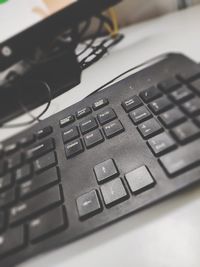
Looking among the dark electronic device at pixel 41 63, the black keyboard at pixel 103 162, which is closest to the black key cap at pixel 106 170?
the black keyboard at pixel 103 162

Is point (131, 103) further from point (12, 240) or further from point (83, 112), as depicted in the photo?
point (12, 240)

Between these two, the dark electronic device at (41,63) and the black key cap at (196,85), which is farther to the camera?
the dark electronic device at (41,63)

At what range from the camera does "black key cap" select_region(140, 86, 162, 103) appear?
0.99ft

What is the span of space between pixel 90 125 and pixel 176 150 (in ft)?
0.36

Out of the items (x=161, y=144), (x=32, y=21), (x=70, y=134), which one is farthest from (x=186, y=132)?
(x=32, y=21)

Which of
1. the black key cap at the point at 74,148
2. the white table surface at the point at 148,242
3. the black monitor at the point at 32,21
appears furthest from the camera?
the black monitor at the point at 32,21

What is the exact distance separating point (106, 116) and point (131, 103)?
3 cm

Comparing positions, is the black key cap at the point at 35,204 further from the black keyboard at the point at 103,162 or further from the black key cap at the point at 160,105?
the black key cap at the point at 160,105

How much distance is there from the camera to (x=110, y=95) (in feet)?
1.18

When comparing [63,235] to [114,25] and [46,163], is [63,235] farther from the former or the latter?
[114,25]

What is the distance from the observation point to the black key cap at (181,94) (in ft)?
0.90

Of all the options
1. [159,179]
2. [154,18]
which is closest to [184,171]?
[159,179]

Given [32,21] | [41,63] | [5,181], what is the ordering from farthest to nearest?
1. [41,63]
2. [32,21]
3. [5,181]

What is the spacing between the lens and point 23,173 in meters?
0.31
